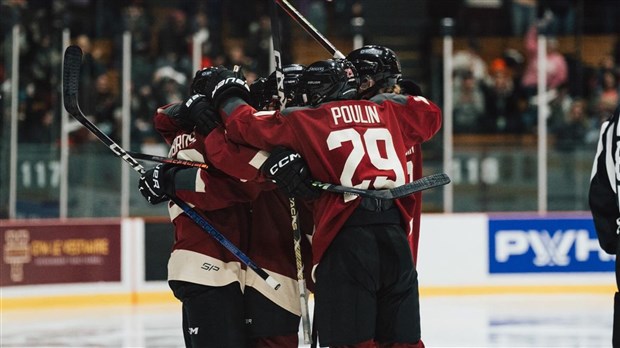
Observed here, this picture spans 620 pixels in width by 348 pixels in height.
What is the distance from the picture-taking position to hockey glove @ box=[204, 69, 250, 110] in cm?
380

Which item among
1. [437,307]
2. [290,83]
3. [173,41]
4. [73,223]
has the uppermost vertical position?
[173,41]

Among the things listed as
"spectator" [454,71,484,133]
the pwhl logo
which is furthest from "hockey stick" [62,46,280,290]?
the pwhl logo

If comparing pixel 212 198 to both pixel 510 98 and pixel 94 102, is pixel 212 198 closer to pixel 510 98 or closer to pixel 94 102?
pixel 94 102

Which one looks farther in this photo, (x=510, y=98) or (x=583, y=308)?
(x=510, y=98)

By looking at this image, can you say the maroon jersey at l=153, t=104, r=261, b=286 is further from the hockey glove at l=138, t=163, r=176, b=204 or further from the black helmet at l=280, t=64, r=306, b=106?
the black helmet at l=280, t=64, r=306, b=106

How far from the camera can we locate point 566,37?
9.80 m

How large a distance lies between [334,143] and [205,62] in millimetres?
5877

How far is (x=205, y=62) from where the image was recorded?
934cm

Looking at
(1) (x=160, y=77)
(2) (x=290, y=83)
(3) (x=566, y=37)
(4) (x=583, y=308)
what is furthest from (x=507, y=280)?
(2) (x=290, y=83)

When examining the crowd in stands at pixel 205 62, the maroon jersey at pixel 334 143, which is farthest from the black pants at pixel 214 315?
the crowd in stands at pixel 205 62

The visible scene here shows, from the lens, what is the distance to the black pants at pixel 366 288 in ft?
11.6

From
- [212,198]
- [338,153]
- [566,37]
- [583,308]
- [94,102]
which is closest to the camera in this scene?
[338,153]

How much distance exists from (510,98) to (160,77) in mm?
2946

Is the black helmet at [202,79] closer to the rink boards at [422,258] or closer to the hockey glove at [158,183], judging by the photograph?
the hockey glove at [158,183]
